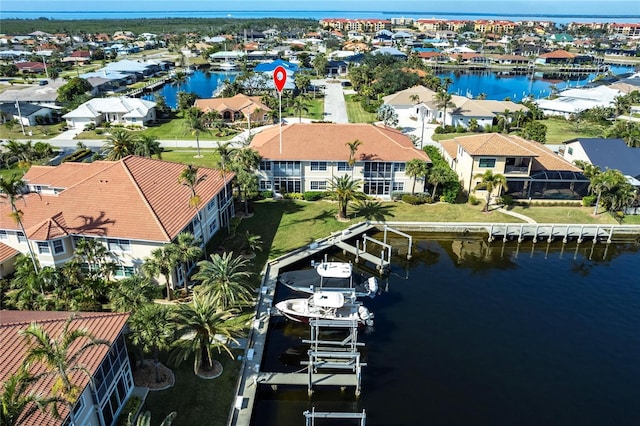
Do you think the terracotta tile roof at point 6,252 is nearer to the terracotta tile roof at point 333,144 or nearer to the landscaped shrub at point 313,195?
the terracotta tile roof at point 333,144

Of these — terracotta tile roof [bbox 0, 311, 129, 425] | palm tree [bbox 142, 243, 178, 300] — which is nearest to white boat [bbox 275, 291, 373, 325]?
palm tree [bbox 142, 243, 178, 300]

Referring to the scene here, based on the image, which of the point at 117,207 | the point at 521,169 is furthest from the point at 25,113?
the point at 521,169

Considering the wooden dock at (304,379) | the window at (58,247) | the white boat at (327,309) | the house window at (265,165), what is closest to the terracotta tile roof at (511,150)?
the house window at (265,165)

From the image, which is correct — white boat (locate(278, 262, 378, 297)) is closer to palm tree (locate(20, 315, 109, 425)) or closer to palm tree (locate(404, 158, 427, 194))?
palm tree (locate(20, 315, 109, 425))

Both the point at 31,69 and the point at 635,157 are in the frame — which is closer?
the point at 635,157

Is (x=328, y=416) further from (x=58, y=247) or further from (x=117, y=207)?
(x=58, y=247)

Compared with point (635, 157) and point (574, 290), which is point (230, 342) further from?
point (635, 157)

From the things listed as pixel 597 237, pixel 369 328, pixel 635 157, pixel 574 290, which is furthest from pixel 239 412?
pixel 635 157
